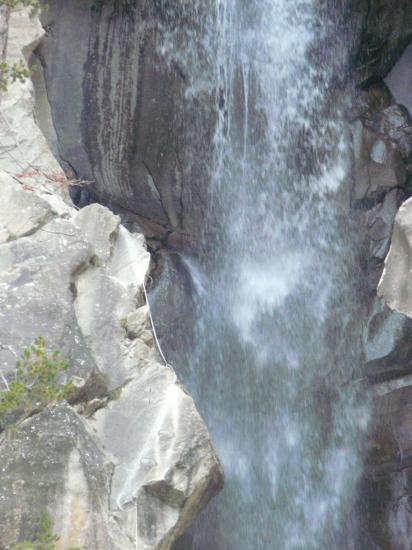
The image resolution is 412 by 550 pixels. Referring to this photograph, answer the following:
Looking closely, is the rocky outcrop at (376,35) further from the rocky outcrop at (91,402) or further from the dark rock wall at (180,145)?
the rocky outcrop at (91,402)

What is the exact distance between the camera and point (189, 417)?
5938mm

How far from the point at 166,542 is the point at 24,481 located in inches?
50.8

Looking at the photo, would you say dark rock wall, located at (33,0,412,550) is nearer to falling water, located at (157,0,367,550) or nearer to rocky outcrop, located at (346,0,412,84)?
rocky outcrop, located at (346,0,412,84)

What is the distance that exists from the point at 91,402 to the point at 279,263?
441cm

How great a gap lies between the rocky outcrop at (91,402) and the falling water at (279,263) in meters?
2.84

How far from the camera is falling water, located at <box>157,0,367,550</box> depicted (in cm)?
933

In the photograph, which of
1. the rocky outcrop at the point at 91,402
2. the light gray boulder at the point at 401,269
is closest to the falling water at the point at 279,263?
the rocky outcrop at the point at 91,402

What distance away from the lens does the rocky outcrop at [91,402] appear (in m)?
5.00

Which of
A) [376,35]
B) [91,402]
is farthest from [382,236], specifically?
[91,402]

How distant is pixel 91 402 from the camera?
230 inches

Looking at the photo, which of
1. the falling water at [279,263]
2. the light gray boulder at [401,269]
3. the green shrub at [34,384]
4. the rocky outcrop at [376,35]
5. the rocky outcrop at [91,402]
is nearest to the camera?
the green shrub at [34,384]

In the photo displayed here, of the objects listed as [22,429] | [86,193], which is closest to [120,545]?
[22,429]

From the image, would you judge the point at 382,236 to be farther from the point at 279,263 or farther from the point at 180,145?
the point at 180,145

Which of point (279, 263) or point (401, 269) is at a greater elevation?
point (401, 269)
